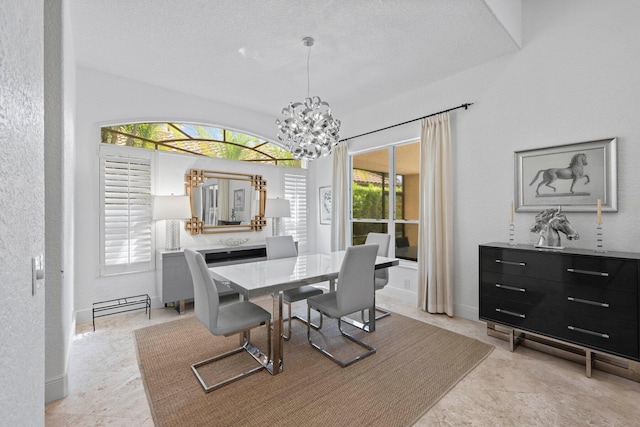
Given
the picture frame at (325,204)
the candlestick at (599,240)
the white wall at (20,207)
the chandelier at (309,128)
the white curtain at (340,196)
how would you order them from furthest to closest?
the picture frame at (325,204), the white curtain at (340,196), the chandelier at (309,128), the candlestick at (599,240), the white wall at (20,207)

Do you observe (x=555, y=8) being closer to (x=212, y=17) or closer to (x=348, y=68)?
(x=348, y=68)

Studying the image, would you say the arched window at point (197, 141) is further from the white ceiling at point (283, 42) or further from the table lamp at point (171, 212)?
the table lamp at point (171, 212)

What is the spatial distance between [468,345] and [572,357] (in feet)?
2.73

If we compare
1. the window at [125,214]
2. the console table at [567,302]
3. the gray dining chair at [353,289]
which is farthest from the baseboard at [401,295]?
the window at [125,214]

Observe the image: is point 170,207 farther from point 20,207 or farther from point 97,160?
point 20,207

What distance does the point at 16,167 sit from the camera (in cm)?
84

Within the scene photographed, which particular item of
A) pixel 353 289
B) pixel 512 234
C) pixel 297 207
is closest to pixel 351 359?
pixel 353 289

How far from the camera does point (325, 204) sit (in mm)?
5676

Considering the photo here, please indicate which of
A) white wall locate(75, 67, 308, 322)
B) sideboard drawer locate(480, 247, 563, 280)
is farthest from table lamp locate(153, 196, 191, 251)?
sideboard drawer locate(480, 247, 563, 280)

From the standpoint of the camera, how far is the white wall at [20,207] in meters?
0.75

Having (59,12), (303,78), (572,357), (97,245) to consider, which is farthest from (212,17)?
(572,357)

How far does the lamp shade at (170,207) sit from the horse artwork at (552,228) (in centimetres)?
391

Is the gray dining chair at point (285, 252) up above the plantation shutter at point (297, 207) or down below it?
below

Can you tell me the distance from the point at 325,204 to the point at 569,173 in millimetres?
3649
